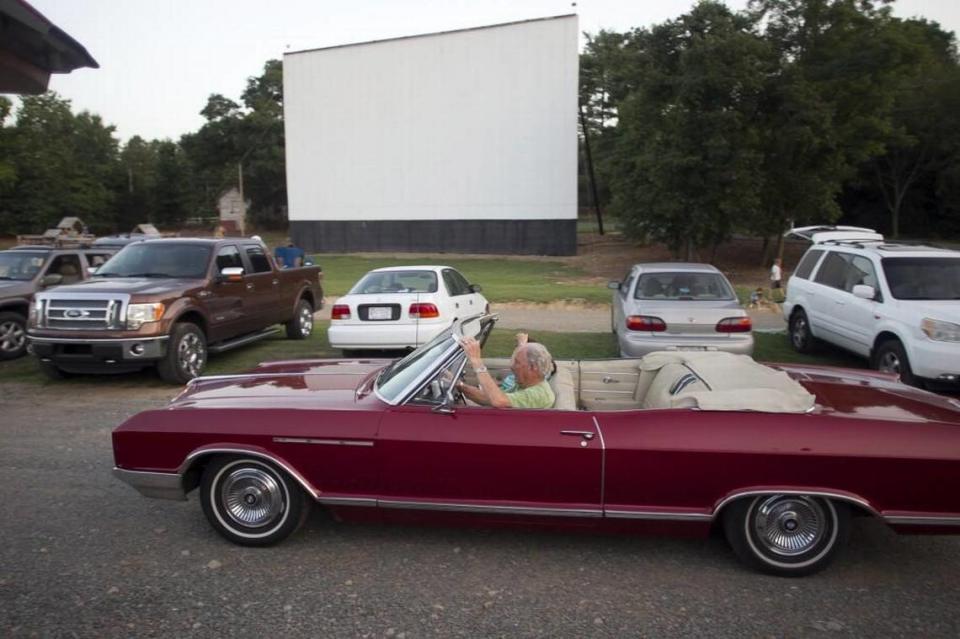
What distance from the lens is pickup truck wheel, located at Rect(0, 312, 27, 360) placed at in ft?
34.9

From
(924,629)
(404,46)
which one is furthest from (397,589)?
(404,46)

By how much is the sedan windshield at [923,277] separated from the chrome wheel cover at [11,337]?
38.8 feet

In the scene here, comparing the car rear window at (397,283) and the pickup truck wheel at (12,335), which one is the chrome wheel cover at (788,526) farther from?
the pickup truck wheel at (12,335)

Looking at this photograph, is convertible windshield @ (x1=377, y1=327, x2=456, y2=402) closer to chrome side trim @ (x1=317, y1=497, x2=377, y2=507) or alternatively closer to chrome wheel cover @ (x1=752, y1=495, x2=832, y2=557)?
chrome side trim @ (x1=317, y1=497, x2=377, y2=507)

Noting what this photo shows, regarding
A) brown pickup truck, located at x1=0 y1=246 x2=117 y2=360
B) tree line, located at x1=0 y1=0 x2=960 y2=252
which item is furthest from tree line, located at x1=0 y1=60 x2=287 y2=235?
brown pickup truck, located at x1=0 y1=246 x2=117 y2=360

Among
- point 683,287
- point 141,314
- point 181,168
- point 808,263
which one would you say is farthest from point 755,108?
point 181,168

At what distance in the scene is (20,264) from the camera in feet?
37.5

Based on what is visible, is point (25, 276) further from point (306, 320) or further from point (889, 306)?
point (889, 306)

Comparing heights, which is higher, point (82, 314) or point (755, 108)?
point (755, 108)

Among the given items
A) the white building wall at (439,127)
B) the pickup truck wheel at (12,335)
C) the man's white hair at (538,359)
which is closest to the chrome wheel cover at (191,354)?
the pickup truck wheel at (12,335)

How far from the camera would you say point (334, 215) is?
142ft

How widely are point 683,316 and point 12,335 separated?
946cm

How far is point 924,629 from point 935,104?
42122mm

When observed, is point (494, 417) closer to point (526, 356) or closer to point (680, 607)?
point (526, 356)
